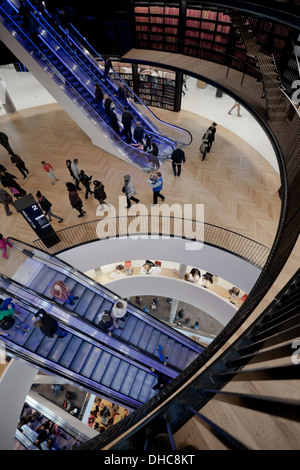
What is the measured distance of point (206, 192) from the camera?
9.09 m

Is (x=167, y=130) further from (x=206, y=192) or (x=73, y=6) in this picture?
(x=73, y=6)

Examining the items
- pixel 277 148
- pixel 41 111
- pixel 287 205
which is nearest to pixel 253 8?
pixel 277 148

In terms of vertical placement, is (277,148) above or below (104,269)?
above

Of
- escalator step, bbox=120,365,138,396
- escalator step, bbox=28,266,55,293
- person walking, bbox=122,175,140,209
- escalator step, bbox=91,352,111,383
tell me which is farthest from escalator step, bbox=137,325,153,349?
person walking, bbox=122,175,140,209

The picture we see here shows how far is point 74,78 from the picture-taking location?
9469 millimetres

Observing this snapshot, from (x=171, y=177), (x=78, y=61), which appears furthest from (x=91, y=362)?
(x=78, y=61)

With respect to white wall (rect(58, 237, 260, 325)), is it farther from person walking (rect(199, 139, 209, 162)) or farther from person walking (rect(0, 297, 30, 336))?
person walking (rect(199, 139, 209, 162))

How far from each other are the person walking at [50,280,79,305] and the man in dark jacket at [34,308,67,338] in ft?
2.69

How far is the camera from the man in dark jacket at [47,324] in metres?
5.20

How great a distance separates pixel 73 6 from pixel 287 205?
42.6 ft

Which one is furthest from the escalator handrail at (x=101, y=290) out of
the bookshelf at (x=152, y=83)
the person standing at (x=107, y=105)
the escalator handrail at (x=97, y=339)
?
the bookshelf at (x=152, y=83)

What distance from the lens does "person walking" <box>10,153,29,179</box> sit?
815 centimetres

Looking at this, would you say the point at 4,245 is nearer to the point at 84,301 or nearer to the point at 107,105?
the point at 84,301

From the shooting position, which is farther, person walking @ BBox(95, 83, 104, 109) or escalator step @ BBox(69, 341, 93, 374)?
person walking @ BBox(95, 83, 104, 109)
